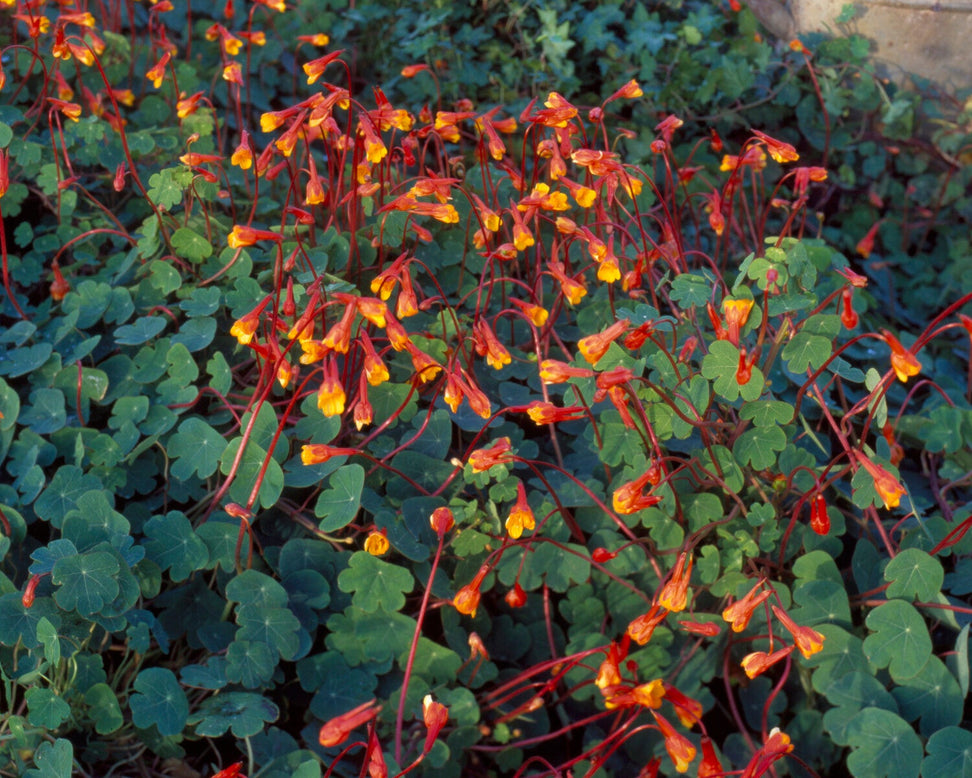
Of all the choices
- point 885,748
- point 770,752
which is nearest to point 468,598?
point 770,752

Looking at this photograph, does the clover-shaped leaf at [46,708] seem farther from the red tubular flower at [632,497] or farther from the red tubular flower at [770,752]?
the red tubular flower at [770,752]

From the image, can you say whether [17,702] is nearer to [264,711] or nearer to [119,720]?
[119,720]

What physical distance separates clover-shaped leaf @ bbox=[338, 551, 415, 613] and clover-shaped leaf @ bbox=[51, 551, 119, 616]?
17.6 inches

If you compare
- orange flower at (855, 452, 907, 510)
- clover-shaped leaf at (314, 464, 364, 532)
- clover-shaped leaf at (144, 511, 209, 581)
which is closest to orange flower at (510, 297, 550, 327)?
clover-shaped leaf at (314, 464, 364, 532)

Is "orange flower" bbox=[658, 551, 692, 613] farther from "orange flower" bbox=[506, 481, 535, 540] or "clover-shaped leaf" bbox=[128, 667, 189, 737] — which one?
"clover-shaped leaf" bbox=[128, 667, 189, 737]

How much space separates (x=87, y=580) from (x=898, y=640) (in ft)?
5.25

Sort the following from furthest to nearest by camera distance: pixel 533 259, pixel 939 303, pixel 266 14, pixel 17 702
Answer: pixel 266 14 < pixel 939 303 < pixel 533 259 < pixel 17 702

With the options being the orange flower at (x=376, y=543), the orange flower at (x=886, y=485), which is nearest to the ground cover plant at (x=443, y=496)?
the orange flower at (x=886, y=485)

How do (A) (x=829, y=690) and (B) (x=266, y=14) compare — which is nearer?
(A) (x=829, y=690)

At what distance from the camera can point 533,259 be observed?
2625 millimetres

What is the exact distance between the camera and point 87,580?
1.70m

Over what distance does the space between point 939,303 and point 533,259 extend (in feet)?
5.92

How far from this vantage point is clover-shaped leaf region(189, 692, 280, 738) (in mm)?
1644

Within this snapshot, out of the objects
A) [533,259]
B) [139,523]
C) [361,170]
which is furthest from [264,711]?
Answer: [533,259]
